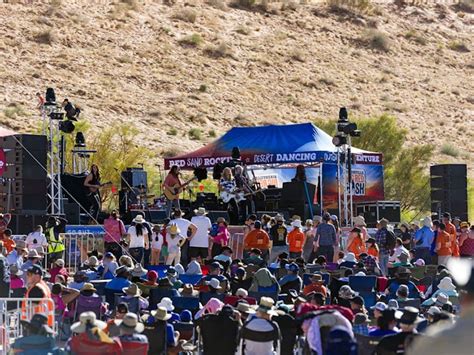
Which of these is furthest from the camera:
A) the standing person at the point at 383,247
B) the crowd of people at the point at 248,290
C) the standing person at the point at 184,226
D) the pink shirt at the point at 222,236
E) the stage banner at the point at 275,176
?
the stage banner at the point at 275,176

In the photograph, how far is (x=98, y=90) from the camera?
190ft

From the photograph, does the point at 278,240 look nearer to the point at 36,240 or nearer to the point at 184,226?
the point at 184,226

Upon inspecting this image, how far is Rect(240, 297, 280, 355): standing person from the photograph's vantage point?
15.3 metres

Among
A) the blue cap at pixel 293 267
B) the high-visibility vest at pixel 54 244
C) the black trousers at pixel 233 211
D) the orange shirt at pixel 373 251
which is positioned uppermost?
the black trousers at pixel 233 211

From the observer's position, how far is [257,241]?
963 inches

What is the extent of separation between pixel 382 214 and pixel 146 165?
18883mm

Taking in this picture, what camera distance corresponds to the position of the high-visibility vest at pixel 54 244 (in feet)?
79.4

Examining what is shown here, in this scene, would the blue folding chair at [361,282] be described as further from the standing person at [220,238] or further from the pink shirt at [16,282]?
the standing person at [220,238]

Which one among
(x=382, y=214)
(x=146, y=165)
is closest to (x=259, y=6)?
(x=146, y=165)

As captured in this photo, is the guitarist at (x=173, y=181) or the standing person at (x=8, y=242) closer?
the standing person at (x=8, y=242)

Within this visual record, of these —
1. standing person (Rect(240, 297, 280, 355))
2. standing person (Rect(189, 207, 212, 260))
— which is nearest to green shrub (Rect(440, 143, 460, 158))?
standing person (Rect(189, 207, 212, 260))

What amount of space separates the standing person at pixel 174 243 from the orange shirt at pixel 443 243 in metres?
4.38

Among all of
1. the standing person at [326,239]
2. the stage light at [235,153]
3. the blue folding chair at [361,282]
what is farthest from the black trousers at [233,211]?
the blue folding chair at [361,282]

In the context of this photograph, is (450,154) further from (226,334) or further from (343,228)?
(226,334)
